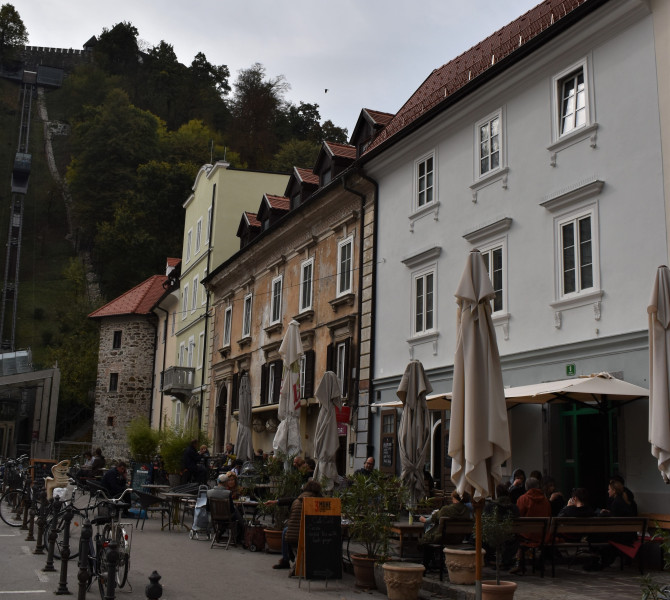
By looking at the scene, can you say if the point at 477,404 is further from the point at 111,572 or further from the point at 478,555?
the point at 111,572

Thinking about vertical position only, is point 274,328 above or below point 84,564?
above

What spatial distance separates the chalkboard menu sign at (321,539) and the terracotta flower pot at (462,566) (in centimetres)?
142

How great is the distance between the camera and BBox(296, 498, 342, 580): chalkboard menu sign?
32.8 ft

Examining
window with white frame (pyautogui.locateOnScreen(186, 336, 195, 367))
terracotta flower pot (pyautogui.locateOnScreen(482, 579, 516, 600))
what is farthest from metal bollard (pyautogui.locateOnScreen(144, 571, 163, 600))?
window with white frame (pyautogui.locateOnScreen(186, 336, 195, 367))

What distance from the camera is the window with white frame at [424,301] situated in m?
18.0

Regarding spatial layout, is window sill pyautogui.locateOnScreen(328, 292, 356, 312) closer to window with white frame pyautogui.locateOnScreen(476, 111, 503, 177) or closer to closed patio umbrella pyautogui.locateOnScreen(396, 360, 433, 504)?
window with white frame pyautogui.locateOnScreen(476, 111, 503, 177)

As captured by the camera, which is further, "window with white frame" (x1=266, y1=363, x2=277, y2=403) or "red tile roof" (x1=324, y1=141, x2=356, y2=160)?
"window with white frame" (x1=266, y1=363, x2=277, y2=403)

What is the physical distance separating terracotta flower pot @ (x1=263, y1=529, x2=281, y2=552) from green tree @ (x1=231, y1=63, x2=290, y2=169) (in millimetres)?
57791

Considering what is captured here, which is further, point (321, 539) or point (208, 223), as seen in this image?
point (208, 223)

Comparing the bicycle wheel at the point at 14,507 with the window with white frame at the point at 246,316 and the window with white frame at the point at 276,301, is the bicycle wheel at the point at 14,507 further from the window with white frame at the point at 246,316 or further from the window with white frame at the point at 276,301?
the window with white frame at the point at 246,316

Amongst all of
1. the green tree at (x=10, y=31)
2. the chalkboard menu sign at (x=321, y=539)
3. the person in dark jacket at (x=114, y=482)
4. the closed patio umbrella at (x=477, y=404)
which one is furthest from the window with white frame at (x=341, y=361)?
the green tree at (x=10, y=31)

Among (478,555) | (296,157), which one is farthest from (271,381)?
(296,157)

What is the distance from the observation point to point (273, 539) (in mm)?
13125

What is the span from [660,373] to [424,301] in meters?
9.82
